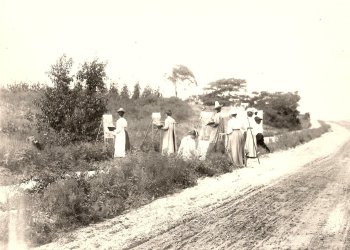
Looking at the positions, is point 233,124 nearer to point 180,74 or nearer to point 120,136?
point 120,136

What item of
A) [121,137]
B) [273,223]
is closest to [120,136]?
[121,137]

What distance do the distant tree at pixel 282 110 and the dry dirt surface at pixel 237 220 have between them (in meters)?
39.1

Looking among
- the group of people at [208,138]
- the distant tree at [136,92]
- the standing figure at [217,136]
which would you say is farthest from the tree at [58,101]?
the distant tree at [136,92]

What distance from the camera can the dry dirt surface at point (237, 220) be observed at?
5.96 meters

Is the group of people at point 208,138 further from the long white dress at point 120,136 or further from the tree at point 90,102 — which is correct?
the tree at point 90,102

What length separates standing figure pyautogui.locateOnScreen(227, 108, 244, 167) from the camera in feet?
47.9

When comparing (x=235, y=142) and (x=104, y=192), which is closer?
(x=104, y=192)

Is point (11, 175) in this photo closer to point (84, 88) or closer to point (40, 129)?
point (40, 129)

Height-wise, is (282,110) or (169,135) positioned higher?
(282,110)

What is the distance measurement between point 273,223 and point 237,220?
62 cm

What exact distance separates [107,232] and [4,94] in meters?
22.7

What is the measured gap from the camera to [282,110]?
51500mm

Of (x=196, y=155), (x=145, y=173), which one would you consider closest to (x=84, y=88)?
(x=196, y=155)

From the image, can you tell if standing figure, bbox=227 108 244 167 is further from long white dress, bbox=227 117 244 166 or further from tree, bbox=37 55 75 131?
tree, bbox=37 55 75 131
